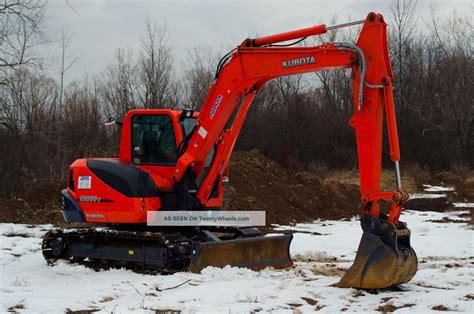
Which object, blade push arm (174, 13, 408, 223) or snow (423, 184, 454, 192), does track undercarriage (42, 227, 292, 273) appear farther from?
Result: snow (423, 184, 454, 192)

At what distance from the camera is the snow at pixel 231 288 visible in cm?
678

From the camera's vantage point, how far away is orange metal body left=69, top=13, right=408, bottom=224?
760 centimetres

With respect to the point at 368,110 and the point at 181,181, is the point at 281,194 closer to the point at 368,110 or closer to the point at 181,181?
the point at 181,181

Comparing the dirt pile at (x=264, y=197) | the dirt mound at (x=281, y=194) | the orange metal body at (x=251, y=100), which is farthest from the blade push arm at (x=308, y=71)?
the dirt mound at (x=281, y=194)

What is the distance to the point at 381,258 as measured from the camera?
7.16m

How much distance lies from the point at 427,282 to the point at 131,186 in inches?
185

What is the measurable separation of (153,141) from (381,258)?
4597 mm

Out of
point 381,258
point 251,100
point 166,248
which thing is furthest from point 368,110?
point 166,248

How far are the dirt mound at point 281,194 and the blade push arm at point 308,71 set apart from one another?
296 inches

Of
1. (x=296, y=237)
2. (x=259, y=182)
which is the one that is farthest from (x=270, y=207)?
(x=296, y=237)

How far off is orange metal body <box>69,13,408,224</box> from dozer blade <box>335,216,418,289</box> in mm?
195

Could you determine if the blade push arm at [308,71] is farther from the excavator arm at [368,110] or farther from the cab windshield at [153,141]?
the cab windshield at [153,141]

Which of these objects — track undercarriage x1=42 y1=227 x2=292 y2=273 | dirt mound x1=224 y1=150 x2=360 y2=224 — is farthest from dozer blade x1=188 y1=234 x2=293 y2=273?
dirt mound x1=224 y1=150 x2=360 y2=224

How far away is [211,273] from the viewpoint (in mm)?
8758
